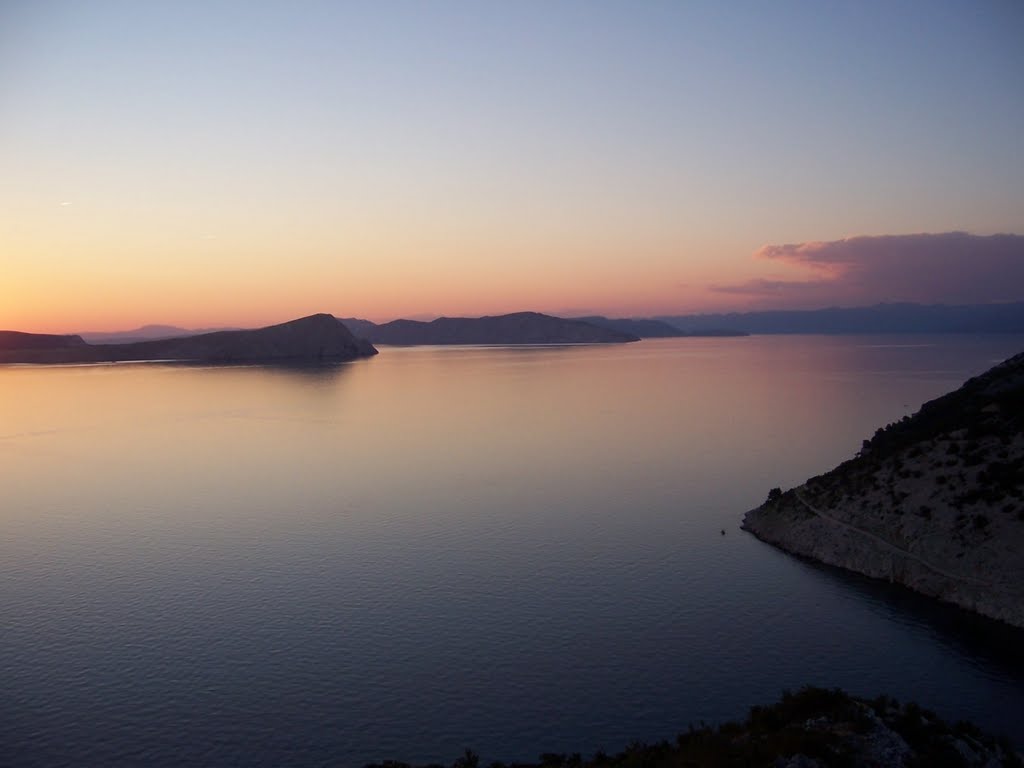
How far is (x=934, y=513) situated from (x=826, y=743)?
32710mm

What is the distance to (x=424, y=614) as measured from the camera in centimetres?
3931

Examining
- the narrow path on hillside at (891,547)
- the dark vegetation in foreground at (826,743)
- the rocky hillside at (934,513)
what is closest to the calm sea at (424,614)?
the rocky hillside at (934,513)

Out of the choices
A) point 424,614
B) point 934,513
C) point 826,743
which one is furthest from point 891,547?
point 424,614

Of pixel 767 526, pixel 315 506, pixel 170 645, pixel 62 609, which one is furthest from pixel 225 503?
pixel 767 526

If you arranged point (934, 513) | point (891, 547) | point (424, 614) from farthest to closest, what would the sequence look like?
1. point (934, 513)
2. point (891, 547)
3. point (424, 614)

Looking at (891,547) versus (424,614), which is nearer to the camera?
(424,614)

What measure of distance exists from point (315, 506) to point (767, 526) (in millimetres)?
39357

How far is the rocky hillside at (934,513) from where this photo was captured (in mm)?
42188

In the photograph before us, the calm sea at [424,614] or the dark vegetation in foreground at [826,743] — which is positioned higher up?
the dark vegetation in foreground at [826,743]

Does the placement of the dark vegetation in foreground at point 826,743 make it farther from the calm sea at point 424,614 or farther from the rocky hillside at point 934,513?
the rocky hillside at point 934,513

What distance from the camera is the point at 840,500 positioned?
54938 millimetres

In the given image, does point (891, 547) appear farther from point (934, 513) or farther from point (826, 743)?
point (826, 743)

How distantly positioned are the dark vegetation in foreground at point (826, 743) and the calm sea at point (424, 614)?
3894 millimetres

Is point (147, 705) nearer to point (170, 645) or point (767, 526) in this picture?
point (170, 645)
